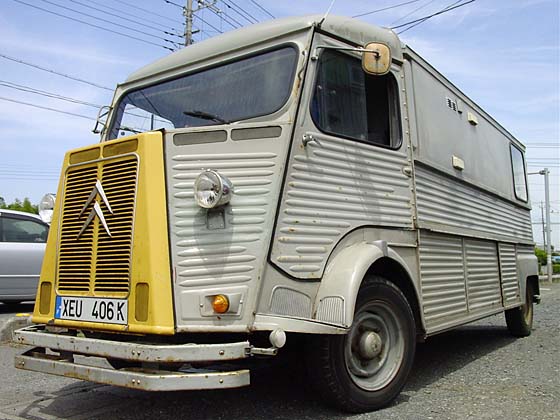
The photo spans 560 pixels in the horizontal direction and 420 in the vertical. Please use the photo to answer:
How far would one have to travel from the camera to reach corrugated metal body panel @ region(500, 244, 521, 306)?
23.0 ft

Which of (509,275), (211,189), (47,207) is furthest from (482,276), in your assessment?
(47,207)

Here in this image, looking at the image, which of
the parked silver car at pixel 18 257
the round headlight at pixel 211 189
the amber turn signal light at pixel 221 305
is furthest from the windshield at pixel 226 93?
the parked silver car at pixel 18 257

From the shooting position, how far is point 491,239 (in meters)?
6.70

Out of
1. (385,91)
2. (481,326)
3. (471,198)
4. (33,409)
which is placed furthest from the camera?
(481,326)

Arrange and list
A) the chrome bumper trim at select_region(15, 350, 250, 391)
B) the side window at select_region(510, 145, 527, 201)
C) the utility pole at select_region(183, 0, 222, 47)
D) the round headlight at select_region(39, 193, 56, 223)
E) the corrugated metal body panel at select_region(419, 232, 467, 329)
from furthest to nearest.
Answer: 1. the utility pole at select_region(183, 0, 222, 47)
2. the side window at select_region(510, 145, 527, 201)
3. the corrugated metal body panel at select_region(419, 232, 467, 329)
4. the round headlight at select_region(39, 193, 56, 223)
5. the chrome bumper trim at select_region(15, 350, 250, 391)

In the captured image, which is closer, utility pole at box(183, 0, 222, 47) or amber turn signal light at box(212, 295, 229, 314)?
amber turn signal light at box(212, 295, 229, 314)

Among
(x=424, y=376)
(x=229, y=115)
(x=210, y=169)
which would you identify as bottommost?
(x=424, y=376)

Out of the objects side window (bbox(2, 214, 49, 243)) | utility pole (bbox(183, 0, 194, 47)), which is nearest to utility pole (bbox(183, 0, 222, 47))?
utility pole (bbox(183, 0, 194, 47))

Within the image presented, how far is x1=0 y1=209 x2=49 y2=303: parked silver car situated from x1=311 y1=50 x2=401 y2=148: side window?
20.7ft

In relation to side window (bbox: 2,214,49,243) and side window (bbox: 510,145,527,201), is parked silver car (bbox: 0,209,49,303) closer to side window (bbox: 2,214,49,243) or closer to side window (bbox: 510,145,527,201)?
side window (bbox: 2,214,49,243)

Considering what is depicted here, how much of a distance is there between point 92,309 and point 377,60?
104 inches

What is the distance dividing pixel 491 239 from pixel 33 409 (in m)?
5.08

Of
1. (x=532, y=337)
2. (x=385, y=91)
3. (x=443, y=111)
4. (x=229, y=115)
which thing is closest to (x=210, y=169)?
(x=229, y=115)

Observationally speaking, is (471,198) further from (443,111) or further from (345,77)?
(345,77)
